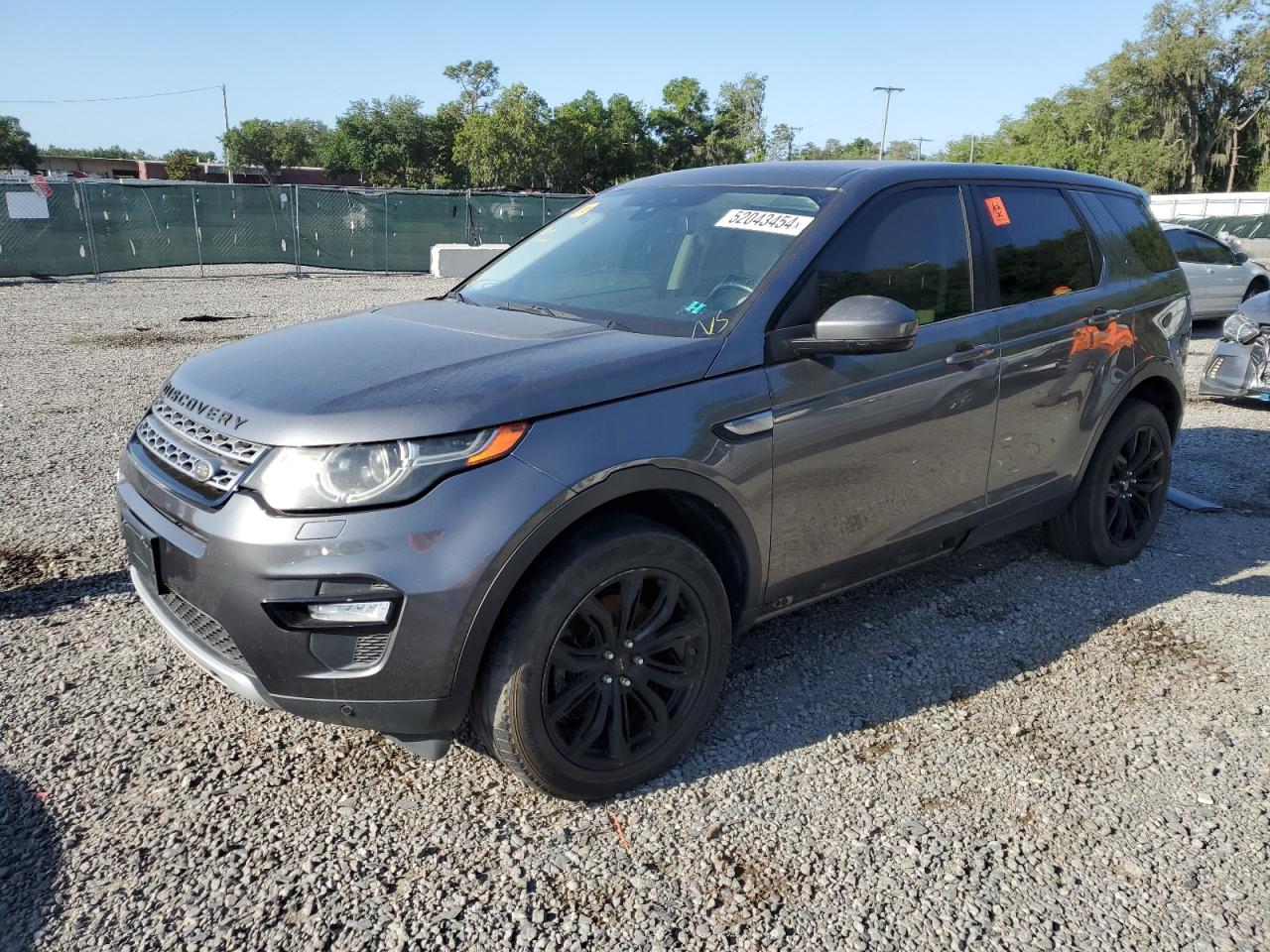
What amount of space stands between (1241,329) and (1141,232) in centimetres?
433

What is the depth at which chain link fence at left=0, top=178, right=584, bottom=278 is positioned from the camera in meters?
18.1

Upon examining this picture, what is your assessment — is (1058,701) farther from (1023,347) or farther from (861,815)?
(1023,347)

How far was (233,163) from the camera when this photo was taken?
328 ft

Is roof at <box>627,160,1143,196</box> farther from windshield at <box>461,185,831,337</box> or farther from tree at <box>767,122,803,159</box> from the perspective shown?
tree at <box>767,122,803,159</box>

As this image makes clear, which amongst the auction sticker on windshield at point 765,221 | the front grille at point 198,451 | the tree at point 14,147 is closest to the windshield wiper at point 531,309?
the auction sticker on windshield at point 765,221

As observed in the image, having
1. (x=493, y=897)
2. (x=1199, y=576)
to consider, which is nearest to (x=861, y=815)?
(x=493, y=897)

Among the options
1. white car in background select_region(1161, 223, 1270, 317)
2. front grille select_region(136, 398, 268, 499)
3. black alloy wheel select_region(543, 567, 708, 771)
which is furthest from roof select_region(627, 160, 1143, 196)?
white car in background select_region(1161, 223, 1270, 317)

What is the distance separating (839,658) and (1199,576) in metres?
2.23

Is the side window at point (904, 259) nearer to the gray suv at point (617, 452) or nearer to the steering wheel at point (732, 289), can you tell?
the gray suv at point (617, 452)

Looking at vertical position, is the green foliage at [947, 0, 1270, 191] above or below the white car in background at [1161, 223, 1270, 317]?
above

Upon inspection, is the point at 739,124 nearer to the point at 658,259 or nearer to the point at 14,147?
the point at 14,147

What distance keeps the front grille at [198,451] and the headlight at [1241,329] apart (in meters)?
8.49

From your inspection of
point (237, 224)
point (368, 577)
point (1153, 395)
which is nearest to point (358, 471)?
point (368, 577)

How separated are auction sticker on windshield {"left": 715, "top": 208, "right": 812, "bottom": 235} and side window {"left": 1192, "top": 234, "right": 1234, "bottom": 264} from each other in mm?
11554
